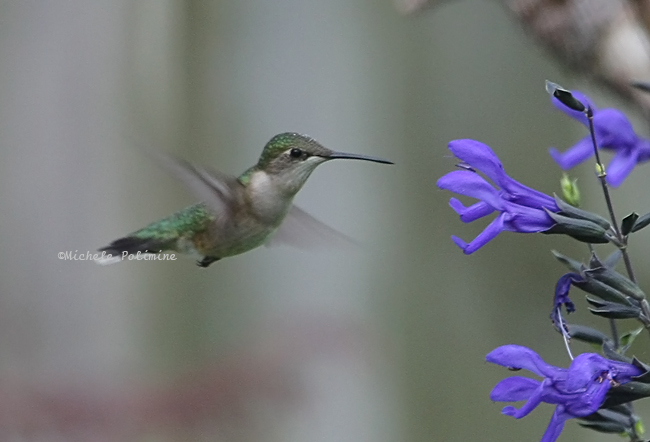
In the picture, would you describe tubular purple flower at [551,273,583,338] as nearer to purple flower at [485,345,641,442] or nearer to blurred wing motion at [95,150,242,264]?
purple flower at [485,345,641,442]

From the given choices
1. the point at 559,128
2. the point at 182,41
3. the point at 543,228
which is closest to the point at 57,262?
the point at 182,41

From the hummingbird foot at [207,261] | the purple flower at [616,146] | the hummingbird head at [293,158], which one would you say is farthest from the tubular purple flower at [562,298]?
the hummingbird foot at [207,261]

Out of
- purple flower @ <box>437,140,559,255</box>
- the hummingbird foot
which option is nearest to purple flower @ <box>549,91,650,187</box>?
purple flower @ <box>437,140,559,255</box>

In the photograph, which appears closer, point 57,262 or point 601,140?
point 601,140

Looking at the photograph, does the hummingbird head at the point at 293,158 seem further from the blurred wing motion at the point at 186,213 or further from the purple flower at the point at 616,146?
the purple flower at the point at 616,146

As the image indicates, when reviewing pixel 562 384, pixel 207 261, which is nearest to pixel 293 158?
pixel 207 261

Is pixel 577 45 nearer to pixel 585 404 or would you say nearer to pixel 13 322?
pixel 585 404
